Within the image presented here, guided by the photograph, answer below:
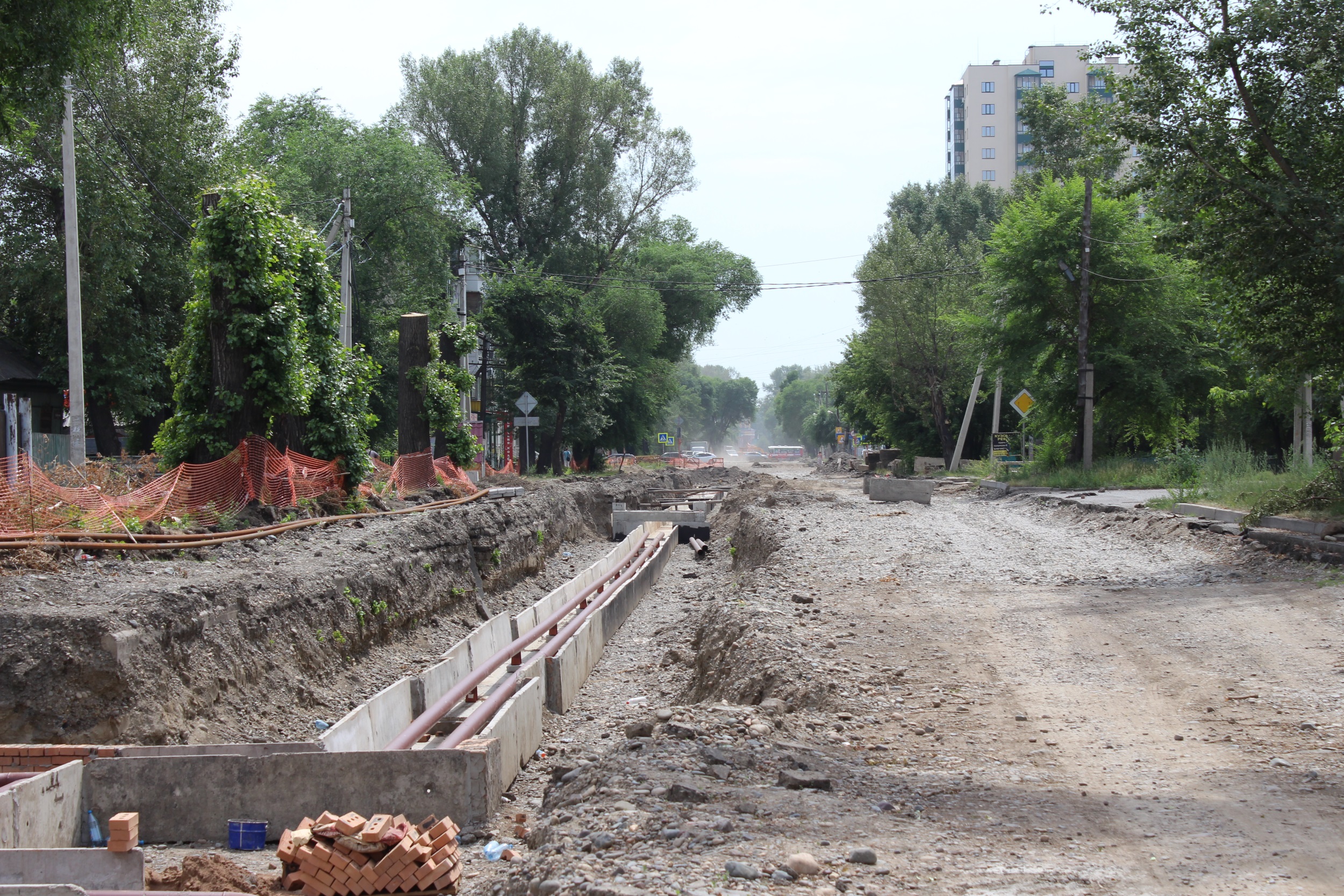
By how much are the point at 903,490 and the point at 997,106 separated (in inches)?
3460

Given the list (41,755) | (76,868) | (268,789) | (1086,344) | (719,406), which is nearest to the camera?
(76,868)

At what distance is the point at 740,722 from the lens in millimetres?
6469

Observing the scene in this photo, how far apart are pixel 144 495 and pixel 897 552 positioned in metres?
10.1

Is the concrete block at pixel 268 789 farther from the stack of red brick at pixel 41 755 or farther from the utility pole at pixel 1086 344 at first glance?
the utility pole at pixel 1086 344

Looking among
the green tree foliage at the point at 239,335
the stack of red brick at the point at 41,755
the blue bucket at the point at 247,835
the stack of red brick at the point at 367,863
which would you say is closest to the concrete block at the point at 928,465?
the green tree foliage at the point at 239,335

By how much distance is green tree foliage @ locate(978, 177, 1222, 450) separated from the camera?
2686 cm

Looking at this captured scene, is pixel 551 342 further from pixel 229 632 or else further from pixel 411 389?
pixel 229 632

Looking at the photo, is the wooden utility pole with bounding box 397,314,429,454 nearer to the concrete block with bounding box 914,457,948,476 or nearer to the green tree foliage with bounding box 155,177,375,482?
the green tree foliage with bounding box 155,177,375,482

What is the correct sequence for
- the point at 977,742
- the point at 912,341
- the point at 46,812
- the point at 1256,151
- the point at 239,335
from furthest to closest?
the point at 912,341 → the point at 239,335 → the point at 1256,151 → the point at 977,742 → the point at 46,812

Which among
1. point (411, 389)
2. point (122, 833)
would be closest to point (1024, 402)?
point (411, 389)

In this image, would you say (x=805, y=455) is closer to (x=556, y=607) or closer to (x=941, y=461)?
(x=941, y=461)

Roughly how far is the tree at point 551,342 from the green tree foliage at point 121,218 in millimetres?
11743

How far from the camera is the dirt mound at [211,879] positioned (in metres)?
5.18

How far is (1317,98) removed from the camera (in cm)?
1200
